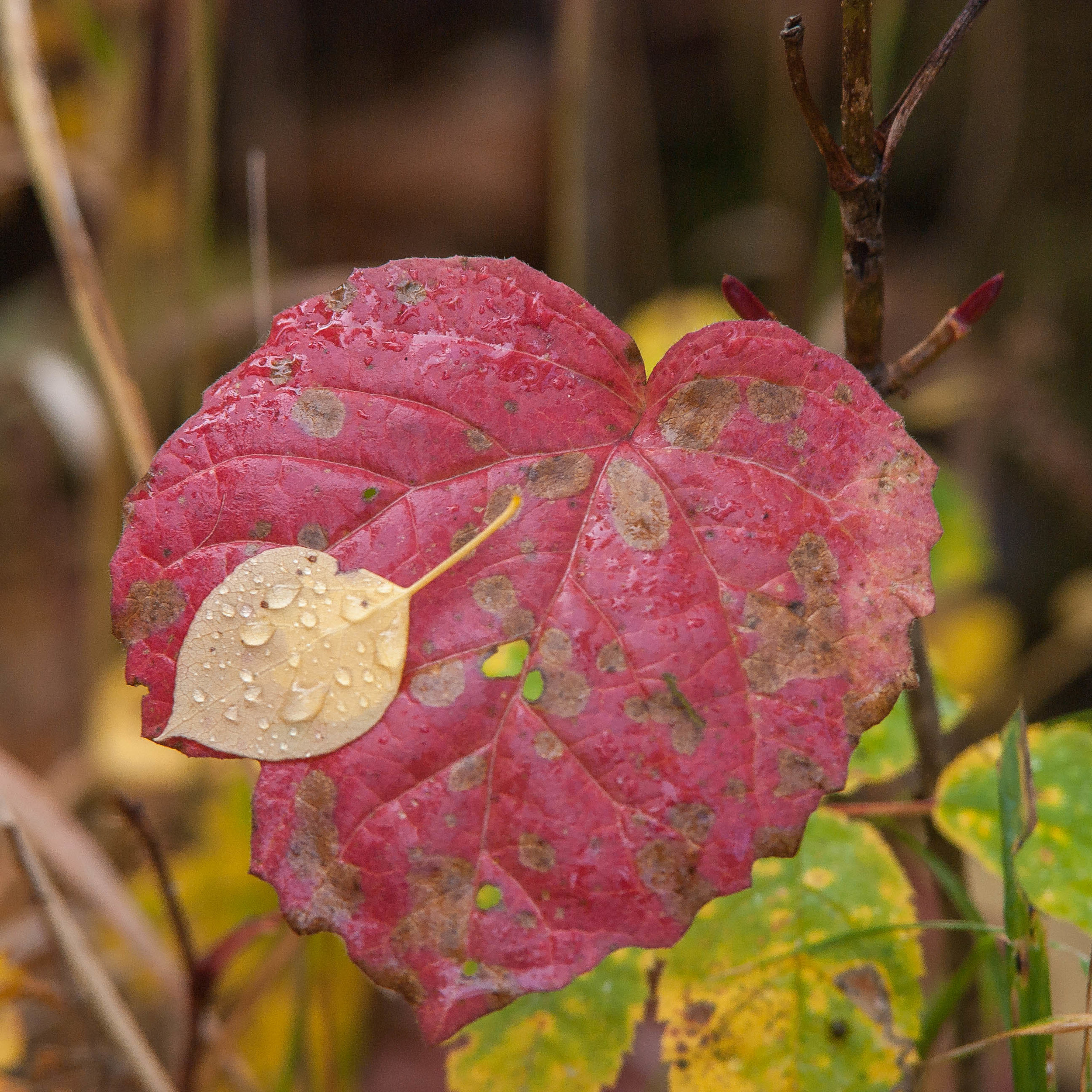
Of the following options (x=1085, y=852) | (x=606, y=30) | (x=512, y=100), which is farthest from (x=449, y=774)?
(x=512, y=100)

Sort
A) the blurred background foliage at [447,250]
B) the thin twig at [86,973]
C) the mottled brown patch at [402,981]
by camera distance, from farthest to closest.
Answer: the blurred background foliage at [447,250] < the thin twig at [86,973] < the mottled brown patch at [402,981]

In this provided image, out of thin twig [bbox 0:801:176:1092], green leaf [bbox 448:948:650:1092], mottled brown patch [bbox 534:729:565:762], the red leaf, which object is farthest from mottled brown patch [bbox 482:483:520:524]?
thin twig [bbox 0:801:176:1092]

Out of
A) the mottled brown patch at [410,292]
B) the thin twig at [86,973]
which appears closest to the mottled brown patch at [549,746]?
the mottled brown patch at [410,292]

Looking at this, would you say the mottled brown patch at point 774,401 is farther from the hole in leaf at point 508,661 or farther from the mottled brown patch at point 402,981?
the mottled brown patch at point 402,981

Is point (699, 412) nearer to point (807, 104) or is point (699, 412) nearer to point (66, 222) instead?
point (807, 104)

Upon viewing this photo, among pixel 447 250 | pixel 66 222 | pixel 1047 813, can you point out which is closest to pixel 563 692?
pixel 1047 813

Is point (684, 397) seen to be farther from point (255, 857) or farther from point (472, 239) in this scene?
point (472, 239)

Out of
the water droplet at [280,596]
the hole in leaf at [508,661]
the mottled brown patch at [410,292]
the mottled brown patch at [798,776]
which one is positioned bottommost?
the mottled brown patch at [798,776]
